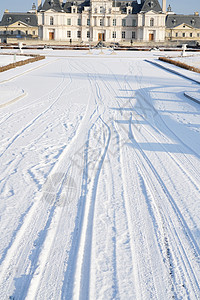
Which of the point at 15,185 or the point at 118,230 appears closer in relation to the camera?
the point at 118,230

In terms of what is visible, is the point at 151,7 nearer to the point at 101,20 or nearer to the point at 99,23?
the point at 101,20

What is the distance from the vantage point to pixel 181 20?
3157 inches

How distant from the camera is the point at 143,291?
261 centimetres

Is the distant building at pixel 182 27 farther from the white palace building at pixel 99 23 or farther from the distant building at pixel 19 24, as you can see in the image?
the distant building at pixel 19 24

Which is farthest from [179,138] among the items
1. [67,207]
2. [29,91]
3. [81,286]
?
[29,91]

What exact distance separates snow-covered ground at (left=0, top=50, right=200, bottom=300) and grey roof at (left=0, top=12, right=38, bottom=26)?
78663mm

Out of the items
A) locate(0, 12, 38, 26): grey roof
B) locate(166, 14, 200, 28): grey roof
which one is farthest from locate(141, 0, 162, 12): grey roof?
locate(0, 12, 38, 26): grey roof

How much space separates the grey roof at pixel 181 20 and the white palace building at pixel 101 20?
3662 mm

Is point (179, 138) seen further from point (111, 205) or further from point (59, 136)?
point (111, 205)

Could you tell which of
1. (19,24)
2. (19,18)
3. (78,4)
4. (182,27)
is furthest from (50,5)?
(182,27)

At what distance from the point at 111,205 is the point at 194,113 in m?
5.56

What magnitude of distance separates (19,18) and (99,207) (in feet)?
276

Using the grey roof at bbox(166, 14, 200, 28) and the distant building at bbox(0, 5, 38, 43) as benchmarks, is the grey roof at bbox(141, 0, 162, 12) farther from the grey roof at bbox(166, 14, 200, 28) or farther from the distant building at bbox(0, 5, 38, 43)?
the distant building at bbox(0, 5, 38, 43)

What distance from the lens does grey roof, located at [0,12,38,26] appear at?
78625 mm
